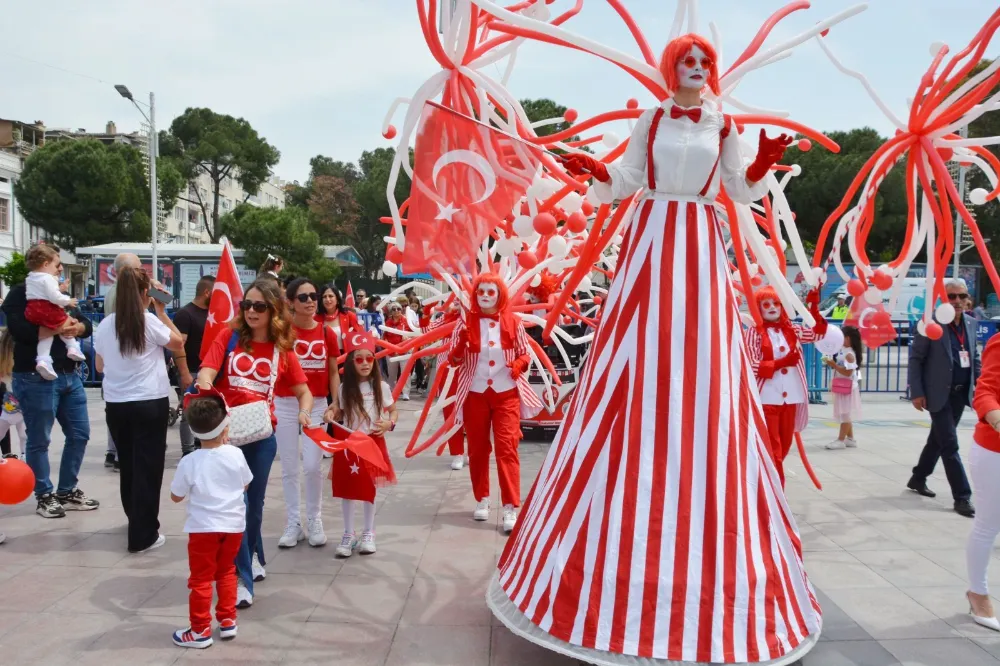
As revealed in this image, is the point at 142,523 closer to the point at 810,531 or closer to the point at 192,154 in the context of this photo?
the point at 810,531

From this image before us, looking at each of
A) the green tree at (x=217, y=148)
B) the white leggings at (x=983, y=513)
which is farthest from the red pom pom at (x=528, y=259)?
the green tree at (x=217, y=148)

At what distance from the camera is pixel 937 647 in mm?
3281

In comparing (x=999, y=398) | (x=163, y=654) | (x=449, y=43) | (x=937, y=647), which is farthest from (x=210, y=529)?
(x=999, y=398)

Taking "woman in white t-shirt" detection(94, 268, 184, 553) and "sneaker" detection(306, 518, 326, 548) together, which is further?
"sneaker" detection(306, 518, 326, 548)

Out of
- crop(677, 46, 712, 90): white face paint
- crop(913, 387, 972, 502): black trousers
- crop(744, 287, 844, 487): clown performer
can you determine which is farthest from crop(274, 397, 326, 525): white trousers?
crop(913, 387, 972, 502): black trousers

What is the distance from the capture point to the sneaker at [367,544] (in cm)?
448

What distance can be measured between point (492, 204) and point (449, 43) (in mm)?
912

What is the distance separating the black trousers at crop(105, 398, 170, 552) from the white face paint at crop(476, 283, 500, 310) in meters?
2.14

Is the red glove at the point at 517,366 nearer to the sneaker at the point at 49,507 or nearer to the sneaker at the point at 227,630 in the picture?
the sneaker at the point at 227,630

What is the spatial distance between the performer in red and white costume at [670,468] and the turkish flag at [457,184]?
0.51 metres

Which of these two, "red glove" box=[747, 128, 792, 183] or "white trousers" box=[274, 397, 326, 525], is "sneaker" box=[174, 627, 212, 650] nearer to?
"white trousers" box=[274, 397, 326, 525]

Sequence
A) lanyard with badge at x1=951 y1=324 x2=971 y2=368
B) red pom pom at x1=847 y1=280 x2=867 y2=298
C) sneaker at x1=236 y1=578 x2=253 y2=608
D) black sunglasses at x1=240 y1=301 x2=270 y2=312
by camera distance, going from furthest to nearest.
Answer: lanyard with badge at x1=951 y1=324 x2=971 y2=368, red pom pom at x1=847 y1=280 x2=867 y2=298, black sunglasses at x1=240 y1=301 x2=270 y2=312, sneaker at x1=236 y1=578 x2=253 y2=608

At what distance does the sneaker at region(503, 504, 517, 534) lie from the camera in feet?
→ 16.2

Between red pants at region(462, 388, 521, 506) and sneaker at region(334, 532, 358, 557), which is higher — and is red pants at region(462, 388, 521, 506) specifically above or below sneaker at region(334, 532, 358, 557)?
above
